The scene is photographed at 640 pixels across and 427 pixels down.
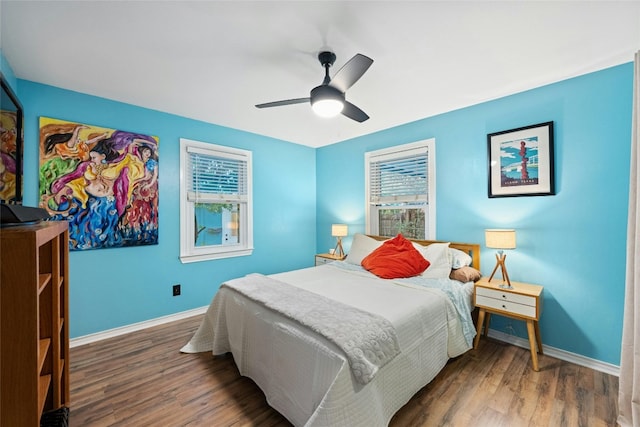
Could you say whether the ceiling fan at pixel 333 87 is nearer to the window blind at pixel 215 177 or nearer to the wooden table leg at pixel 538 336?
the window blind at pixel 215 177

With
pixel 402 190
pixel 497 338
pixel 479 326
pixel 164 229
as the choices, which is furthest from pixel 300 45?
pixel 497 338

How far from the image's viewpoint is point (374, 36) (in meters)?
1.78

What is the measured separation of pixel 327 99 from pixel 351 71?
0.25m

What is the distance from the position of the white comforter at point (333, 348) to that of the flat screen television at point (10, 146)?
1.64 metres

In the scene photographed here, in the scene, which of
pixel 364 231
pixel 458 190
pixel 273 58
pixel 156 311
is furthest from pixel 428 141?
pixel 156 311

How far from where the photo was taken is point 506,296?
226 centimetres

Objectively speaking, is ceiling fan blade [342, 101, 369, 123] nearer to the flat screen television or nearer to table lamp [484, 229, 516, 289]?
table lamp [484, 229, 516, 289]

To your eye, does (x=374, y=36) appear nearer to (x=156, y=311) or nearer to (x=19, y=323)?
(x=19, y=323)

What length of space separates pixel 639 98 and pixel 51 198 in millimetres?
4432

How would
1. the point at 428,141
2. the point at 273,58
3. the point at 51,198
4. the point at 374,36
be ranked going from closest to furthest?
the point at 374,36, the point at 273,58, the point at 51,198, the point at 428,141

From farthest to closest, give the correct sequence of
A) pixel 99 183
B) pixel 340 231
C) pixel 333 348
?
pixel 340 231 < pixel 99 183 < pixel 333 348

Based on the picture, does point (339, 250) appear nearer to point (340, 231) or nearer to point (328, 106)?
point (340, 231)

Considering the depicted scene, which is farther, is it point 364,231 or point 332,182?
point 332,182

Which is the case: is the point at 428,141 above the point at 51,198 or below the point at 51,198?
above
